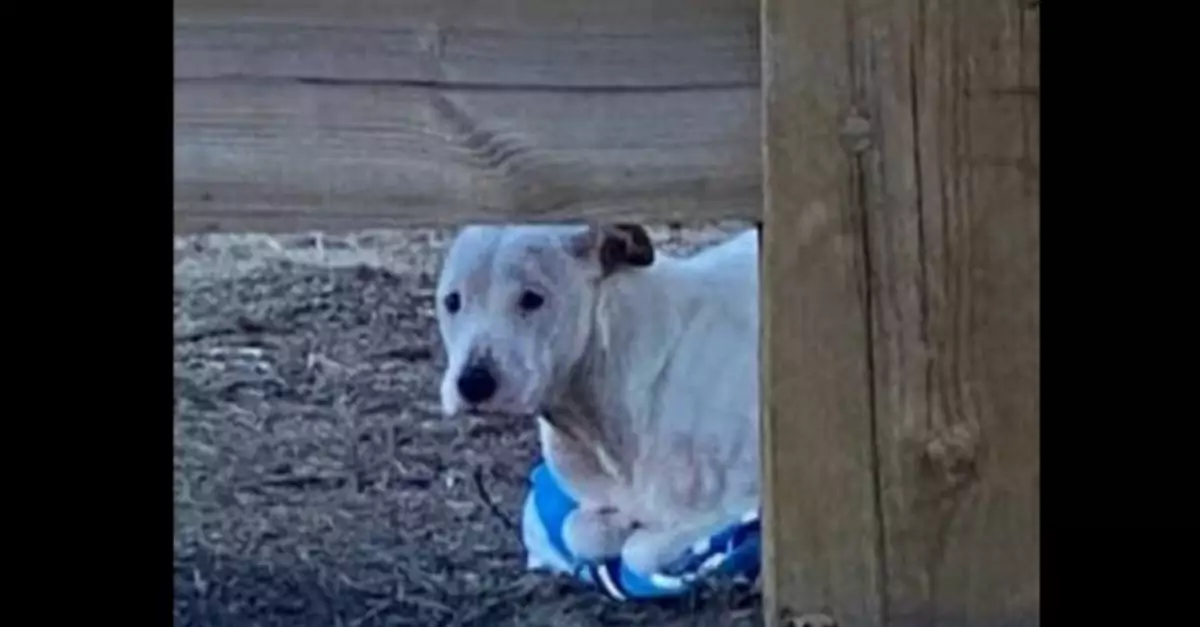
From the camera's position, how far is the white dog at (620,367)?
0.95 metres

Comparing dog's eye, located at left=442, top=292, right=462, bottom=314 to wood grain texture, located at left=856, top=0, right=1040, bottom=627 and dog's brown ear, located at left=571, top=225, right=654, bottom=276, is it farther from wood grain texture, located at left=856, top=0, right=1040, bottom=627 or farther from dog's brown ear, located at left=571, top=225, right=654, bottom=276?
wood grain texture, located at left=856, top=0, right=1040, bottom=627

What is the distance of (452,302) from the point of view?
3.18ft

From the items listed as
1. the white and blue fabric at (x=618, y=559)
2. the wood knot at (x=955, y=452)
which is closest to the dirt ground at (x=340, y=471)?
the white and blue fabric at (x=618, y=559)

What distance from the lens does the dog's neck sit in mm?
998

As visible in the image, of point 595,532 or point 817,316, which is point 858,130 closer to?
point 817,316

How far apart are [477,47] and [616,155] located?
3.4 inches

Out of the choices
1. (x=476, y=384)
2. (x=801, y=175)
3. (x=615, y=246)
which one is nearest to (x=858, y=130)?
(x=801, y=175)

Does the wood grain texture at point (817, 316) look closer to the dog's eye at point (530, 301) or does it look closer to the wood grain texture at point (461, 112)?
the wood grain texture at point (461, 112)

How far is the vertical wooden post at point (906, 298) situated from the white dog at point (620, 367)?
4 cm

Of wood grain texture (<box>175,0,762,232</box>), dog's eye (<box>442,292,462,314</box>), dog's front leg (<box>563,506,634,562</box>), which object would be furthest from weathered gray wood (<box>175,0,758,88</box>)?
dog's front leg (<box>563,506,634,562</box>)
